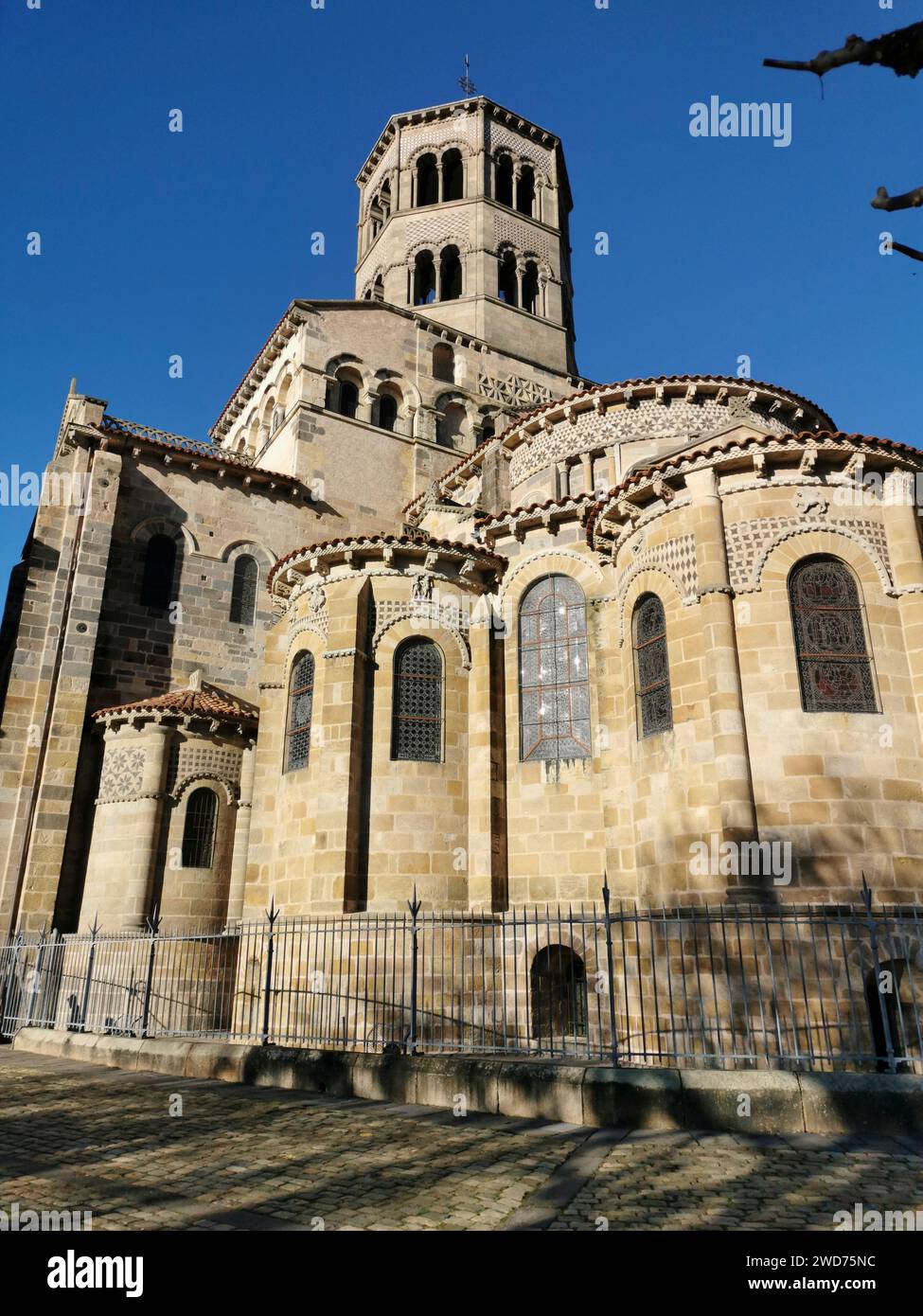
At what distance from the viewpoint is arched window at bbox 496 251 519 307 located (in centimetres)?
3503

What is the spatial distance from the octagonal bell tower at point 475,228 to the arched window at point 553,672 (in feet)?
60.0

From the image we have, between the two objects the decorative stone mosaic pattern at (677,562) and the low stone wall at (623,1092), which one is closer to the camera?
the low stone wall at (623,1092)

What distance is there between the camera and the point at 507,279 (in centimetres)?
3578

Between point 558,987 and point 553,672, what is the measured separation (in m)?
5.92

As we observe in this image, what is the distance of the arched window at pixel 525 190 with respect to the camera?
37094mm

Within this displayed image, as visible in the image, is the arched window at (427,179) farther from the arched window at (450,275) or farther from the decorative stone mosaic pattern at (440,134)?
the arched window at (450,275)

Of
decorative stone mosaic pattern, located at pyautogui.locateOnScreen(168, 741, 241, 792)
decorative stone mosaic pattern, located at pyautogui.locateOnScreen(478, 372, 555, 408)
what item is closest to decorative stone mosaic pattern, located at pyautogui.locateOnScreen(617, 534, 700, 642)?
decorative stone mosaic pattern, located at pyautogui.locateOnScreen(168, 741, 241, 792)

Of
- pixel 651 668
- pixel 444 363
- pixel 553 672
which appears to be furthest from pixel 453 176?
pixel 651 668

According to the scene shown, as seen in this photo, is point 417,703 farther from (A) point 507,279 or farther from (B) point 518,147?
(B) point 518,147

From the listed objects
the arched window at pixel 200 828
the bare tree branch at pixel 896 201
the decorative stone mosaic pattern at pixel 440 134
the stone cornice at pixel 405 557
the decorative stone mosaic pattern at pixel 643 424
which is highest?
the decorative stone mosaic pattern at pixel 440 134

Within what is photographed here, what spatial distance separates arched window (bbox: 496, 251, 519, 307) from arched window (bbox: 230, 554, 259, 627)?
17.4 metres

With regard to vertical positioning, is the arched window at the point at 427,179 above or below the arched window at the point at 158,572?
above

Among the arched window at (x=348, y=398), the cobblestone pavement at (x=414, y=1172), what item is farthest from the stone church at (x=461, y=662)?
the cobblestone pavement at (x=414, y=1172)

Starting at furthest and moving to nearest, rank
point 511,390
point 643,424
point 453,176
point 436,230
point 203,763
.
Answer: point 453,176 < point 436,230 < point 511,390 < point 643,424 < point 203,763
